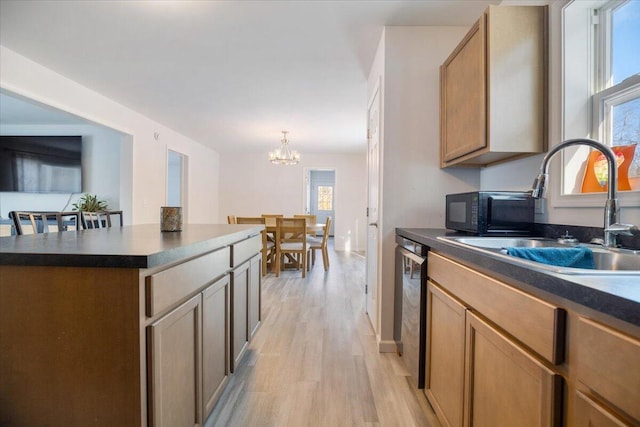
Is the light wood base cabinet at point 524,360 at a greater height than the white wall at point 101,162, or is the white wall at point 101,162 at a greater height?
the white wall at point 101,162

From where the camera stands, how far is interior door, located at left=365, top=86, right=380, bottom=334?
2465 mm

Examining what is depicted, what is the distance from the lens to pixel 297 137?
19.3 ft

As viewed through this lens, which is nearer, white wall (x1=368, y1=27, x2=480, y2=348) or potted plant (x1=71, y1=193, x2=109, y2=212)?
white wall (x1=368, y1=27, x2=480, y2=348)

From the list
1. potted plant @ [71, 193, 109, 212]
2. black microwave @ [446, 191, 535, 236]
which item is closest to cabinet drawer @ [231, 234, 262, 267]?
black microwave @ [446, 191, 535, 236]

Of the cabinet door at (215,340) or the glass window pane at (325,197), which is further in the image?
the glass window pane at (325,197)

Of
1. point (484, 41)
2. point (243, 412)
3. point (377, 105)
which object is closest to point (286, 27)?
point (377, 105)

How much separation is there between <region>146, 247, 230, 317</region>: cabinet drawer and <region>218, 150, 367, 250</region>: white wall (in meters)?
6.20

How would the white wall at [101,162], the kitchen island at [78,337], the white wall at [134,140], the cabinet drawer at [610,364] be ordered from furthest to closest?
the white wall at [101,162]
the white wall at [134,140]
the kitchen island at [78,337]
the cabinet drawer at [610,364]

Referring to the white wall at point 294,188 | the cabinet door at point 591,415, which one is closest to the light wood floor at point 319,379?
the cabinet door at point 591,415

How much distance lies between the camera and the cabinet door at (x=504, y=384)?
710mm

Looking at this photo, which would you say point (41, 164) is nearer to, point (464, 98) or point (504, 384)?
point (464, 98)

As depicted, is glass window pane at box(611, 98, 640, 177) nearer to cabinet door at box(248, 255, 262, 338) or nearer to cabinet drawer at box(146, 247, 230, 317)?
cabinet drawer at box(146, 247, 230, 317)

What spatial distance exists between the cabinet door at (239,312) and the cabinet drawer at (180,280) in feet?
0.89

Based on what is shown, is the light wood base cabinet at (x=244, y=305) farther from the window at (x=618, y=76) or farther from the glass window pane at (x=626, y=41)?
the glass window pane at (x=626, y=41)
